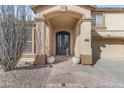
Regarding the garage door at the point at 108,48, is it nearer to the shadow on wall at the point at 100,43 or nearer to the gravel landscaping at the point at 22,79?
the shadow on wall at the point at 100,43

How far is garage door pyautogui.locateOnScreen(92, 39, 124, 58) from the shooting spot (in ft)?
76.1

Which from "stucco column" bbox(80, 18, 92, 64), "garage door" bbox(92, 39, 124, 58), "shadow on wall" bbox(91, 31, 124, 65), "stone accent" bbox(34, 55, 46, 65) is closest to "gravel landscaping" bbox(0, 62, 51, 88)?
"stone accent" bbox(34, 55, 46, 65)

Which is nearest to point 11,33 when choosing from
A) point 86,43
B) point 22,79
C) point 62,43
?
point 22,79

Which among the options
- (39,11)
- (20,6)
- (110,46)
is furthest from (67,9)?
(110,46)

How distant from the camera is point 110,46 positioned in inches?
930

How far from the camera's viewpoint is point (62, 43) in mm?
23875

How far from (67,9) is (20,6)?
4.24 metres

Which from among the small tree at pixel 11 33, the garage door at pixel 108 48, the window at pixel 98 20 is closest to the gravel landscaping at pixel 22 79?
the small tree at pixel 11 33

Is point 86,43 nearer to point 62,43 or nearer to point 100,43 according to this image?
point 100,43

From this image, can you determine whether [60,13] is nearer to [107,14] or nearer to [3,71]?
[3,71]

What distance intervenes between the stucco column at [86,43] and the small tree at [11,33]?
489 centimetres

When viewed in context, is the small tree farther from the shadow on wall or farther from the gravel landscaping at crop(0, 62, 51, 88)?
the shadow on wall

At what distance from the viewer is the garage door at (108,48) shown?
23.2 meters

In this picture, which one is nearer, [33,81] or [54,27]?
[33,81]
